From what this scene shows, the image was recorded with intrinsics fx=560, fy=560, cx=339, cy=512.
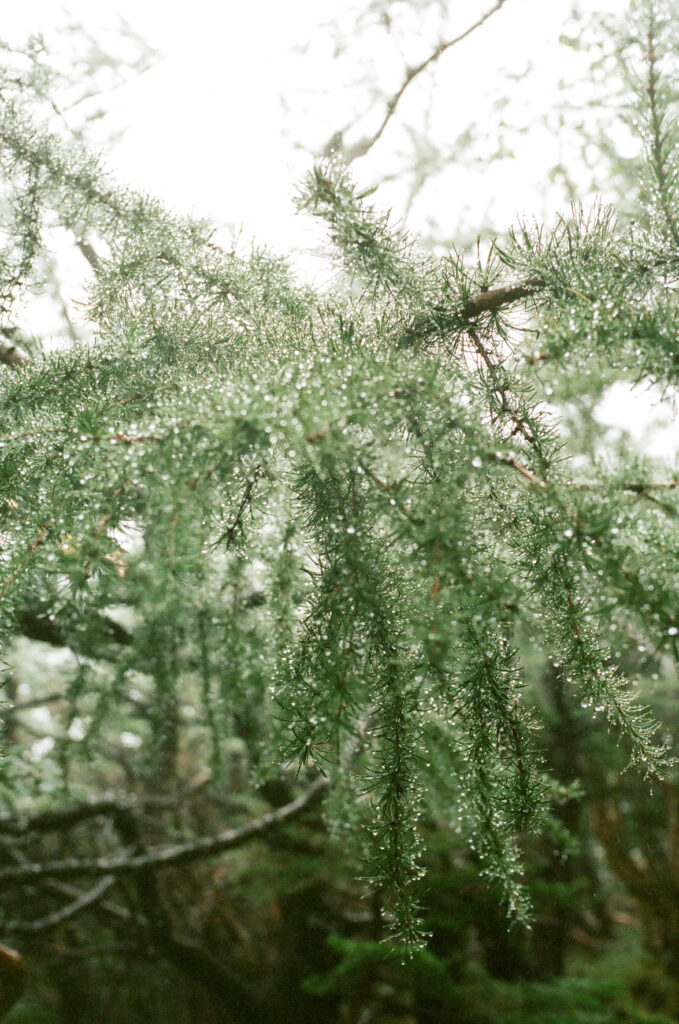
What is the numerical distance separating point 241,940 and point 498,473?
3289 millimetres

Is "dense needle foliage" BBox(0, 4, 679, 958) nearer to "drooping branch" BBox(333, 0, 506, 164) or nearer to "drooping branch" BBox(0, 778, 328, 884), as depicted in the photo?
"drooping branch" BBox(333, 0, 506, 164)

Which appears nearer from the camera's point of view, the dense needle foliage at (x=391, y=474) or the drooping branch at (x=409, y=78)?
the dense needle foliage at (x=391, y=474)

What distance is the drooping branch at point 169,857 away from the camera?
7.29 ft

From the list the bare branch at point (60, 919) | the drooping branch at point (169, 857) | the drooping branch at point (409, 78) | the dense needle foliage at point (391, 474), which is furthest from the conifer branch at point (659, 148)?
the bare branch at point (60, 919)

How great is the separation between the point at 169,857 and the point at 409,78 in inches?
120

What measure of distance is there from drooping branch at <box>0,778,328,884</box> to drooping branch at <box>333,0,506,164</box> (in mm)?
2339

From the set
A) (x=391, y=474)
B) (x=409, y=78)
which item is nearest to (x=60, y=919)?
(x=391, y=474)

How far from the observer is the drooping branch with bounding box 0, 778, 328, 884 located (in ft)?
7.29

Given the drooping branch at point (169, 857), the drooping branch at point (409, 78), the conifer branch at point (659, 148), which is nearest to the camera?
the conifer branch at point (659, 148)

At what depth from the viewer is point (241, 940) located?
2934 mm

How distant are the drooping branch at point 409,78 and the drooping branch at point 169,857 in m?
2.34

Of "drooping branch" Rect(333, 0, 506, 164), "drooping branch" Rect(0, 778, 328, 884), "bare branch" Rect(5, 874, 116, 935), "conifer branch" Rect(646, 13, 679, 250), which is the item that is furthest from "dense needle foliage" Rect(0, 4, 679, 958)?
"bare branch" Rect(5, 874, 116, 935)

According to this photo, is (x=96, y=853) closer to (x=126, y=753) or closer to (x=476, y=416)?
(x=126, y=753)

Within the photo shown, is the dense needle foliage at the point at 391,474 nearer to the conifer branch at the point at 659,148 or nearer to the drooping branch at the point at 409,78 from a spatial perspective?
the conifer branch at the point at 659,148
